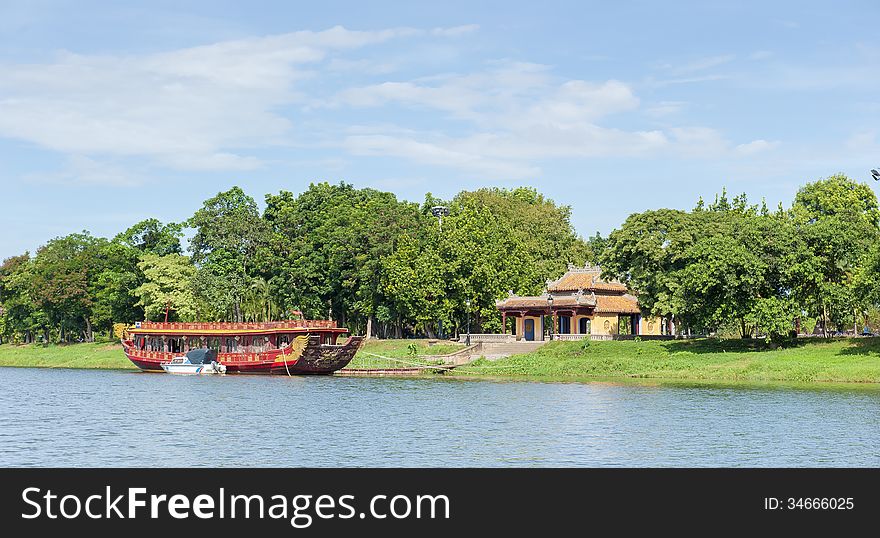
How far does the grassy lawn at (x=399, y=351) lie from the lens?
2906 inches

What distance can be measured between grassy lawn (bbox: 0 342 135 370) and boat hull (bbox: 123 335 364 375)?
1768 centimetres

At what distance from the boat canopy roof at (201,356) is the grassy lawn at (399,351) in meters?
9.58

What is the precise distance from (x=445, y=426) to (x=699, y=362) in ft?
98.5

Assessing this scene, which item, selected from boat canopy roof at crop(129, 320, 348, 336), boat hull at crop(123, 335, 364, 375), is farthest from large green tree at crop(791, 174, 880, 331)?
boat canopy roof at crop(129, 320, 348, 336)

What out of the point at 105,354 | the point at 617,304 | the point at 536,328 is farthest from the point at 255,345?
the point at 617,304

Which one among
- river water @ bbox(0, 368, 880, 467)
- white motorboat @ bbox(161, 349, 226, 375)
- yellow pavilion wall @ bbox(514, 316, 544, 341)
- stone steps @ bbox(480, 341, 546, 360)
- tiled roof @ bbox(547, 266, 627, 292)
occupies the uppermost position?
tiled roof @ bbox(547, 266, 627, 292)

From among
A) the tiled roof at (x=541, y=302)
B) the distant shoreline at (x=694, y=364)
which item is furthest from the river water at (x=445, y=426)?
the tiled roof at (x=541, y=302)

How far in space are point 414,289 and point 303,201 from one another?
70.1ft

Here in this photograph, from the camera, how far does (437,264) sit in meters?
Result: 80.9

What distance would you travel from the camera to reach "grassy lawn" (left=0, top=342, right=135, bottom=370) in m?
90.7

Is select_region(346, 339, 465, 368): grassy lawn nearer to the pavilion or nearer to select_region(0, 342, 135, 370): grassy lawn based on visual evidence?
the pavilion

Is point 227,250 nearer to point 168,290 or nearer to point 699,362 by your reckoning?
point 168,290

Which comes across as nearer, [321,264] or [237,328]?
[237,328]

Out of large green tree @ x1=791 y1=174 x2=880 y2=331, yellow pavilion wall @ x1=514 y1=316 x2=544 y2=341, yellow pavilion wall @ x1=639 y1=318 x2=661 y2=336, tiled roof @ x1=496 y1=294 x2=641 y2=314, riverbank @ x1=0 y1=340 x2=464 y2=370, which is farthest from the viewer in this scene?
yellow pavilion wall @ x1=639 y1=318 x2=661 y2=336
